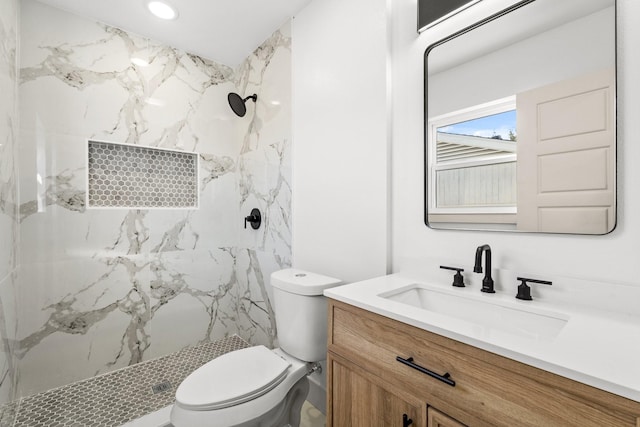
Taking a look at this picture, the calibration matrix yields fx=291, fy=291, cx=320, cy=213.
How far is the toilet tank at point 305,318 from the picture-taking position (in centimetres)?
137

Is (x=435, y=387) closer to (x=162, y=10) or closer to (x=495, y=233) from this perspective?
(x=495, y=233)

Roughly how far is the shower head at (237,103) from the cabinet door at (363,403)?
198 cm

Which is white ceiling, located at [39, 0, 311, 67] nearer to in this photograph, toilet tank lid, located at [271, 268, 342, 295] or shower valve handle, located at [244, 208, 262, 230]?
shower valve handle, located at [244, 208, 262, 230]

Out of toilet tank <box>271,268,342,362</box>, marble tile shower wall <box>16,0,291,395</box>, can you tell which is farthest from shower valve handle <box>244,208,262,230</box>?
toilet tank <box>271,268,342,362</box>

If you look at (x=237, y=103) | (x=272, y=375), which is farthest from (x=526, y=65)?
(x=237, y=103)

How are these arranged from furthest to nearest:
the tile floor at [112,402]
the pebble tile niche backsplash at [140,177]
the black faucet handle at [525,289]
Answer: the pebble tile niche backsplash at [140,177] < the tile floor at [112,402] < the black faucet handle at [525,289]

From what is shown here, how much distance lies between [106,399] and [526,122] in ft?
8.25

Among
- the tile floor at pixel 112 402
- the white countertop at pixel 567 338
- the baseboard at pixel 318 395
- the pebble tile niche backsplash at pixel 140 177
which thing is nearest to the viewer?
the white countertop at pixel 567 338

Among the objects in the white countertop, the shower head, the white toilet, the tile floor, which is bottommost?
the tile floor

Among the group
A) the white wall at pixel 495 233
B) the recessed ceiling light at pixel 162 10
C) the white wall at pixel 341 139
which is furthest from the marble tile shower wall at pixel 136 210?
the white wall at pixel 495 233

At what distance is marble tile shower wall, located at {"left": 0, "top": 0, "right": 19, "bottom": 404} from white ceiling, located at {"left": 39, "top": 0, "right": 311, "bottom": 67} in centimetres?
43

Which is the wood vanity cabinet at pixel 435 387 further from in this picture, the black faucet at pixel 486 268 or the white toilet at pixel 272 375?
the black faucet at pixel 486 268

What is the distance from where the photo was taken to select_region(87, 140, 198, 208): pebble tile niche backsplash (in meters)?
1.98

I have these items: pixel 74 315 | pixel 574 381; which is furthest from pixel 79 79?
pixel 574 381
